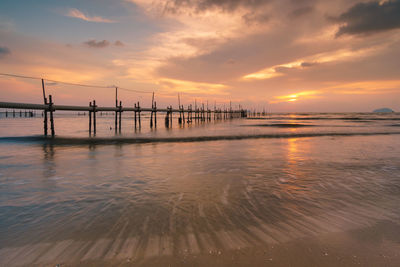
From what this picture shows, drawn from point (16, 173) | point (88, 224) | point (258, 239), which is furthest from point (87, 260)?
point (16, 173)

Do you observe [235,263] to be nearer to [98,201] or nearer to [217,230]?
[217,230]

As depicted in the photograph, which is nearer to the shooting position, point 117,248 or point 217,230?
point 117,248

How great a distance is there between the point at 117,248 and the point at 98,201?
7.97 feet

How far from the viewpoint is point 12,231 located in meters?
3.92

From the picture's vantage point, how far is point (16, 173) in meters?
8.52

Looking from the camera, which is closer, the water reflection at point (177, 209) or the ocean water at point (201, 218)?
the ocean water at point (201, 218)

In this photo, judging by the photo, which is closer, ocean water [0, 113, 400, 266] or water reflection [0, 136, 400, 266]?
ocean water [0, 113, 400, 266]

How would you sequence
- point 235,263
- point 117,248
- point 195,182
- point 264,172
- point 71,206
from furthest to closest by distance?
point 264,172, point 195,182, point 71,206, point 117,248, point 235,263

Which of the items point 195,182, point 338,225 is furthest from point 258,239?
point 195,182

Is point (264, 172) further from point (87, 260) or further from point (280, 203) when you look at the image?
point (87, 260)

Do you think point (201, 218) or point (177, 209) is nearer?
point (201, 218)

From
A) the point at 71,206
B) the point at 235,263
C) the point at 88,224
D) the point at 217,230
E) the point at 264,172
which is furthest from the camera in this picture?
the point at 264,172

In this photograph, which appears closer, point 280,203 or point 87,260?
point 87,260

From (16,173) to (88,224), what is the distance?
657 cm
